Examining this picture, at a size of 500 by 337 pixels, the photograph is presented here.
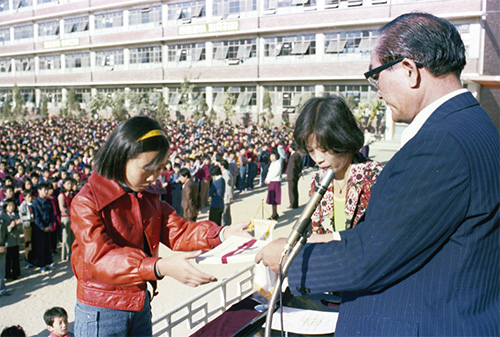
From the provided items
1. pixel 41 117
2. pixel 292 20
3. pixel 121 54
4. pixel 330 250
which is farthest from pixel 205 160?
pixel 41 117

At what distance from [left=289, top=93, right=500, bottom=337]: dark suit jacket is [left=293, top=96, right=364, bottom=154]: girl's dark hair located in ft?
2.99

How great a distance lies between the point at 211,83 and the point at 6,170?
19971 millimetres

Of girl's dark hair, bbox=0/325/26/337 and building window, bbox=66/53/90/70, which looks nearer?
girl's dark hair, bbox=0/325/26/337

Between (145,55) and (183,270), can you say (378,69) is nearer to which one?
(183,270)

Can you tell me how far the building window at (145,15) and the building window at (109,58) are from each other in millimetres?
2643

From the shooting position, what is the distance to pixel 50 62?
3481 cm

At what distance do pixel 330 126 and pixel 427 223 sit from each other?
1.09 m

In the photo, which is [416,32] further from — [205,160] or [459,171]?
[205,160]

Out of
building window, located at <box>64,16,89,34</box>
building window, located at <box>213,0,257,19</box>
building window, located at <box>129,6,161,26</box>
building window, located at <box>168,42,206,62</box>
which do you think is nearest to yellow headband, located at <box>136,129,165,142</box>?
building window, located at <box>213,0,257,19</box>

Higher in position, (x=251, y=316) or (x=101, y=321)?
(x=101, y=321)

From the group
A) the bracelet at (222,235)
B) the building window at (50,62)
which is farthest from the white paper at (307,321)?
the building window at (50,62)

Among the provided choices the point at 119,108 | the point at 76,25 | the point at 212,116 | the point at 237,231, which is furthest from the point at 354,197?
the point at 76,25

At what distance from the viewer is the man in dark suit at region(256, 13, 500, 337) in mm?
975

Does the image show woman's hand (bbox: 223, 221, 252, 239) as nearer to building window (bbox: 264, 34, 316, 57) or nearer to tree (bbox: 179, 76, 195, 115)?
building window (bbox: 264, 34, 316, 57)
